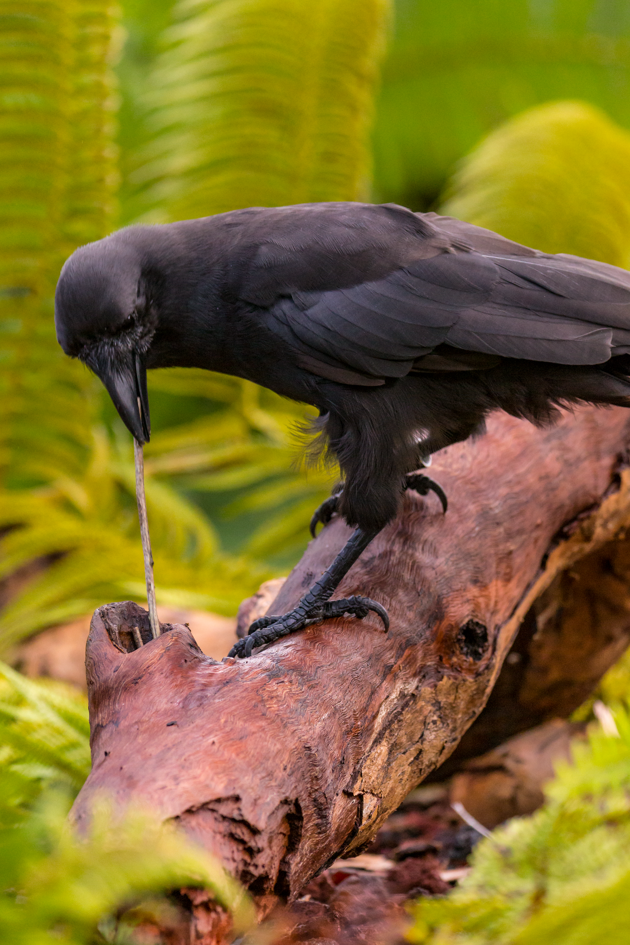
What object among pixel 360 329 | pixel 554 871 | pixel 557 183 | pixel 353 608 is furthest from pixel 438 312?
pixel 557 183

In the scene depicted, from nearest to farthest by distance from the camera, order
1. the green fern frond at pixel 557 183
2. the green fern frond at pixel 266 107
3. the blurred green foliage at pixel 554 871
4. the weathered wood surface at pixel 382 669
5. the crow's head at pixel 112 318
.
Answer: the blurred green foliage at pixel 554 871
the weathered wood surface at pixel 382 669
the crow's head at pixel 112 318
the green fern frond at pixel 266 107
the green fern frond at pixel 557 183

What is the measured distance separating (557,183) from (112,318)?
2.45 metres

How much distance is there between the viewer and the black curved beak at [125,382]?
4.49 feet

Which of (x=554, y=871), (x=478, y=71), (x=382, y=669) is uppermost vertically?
(x=478, y=71)

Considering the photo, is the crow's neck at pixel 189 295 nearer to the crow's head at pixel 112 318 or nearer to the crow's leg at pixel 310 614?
the crow's head at pixel 112 318

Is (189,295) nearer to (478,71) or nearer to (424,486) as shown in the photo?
(424,486)

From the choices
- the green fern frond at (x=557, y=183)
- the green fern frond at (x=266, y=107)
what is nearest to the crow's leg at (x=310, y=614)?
the green fern frond at (x=266, y=107)

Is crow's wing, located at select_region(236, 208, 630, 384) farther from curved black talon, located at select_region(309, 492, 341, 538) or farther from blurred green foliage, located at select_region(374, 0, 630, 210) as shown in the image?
blurred green foliage, located at select_region(374, 0, 630, 210)

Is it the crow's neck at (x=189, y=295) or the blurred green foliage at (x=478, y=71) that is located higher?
the blurred green foliage at (x=478, y=71)

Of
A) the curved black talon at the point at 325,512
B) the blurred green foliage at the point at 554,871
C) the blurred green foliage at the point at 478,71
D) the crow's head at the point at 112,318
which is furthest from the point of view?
the blurred green foliage at the point at 478,71

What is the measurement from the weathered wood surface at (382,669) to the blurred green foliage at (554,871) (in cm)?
16

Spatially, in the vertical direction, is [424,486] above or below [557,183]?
below

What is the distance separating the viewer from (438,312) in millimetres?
1401

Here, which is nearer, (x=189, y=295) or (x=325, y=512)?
(x=189, y=295)
